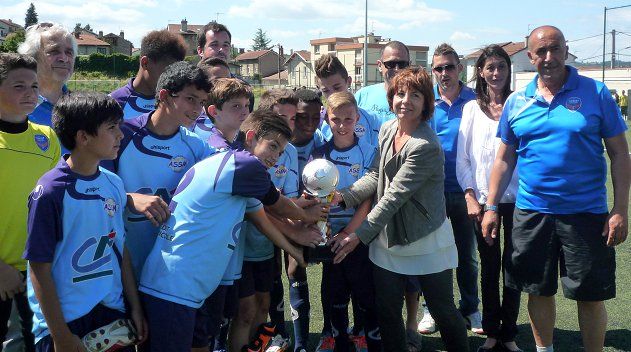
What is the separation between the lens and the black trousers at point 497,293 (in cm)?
457

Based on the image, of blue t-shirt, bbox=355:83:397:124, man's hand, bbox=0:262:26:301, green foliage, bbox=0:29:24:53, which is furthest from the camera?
green foliage, bbox=0:29:24:53

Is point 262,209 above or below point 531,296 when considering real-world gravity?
above

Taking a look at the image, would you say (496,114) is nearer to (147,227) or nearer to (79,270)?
(147,227)

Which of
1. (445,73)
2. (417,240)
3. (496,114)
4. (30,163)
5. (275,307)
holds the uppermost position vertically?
(445,73)

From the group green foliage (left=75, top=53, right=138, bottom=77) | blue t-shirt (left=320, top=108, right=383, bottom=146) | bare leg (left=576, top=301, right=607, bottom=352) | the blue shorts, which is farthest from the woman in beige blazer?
green foliage (left=75, top=53, right=138, bottom=77)

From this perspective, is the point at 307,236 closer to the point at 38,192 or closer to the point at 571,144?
the point at 38,192

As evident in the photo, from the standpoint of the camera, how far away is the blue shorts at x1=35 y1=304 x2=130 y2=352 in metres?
2.73

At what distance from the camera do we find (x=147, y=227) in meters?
3.28

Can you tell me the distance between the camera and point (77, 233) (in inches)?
107

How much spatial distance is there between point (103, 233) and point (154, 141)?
2.25 ft

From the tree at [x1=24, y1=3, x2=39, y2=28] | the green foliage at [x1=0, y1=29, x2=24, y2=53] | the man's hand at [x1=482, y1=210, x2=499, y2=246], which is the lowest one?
the man's hand at [x1=482, y1=210, x2=499, y2=246]

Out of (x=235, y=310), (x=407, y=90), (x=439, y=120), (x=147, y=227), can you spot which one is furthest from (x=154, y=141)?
(x=439, y=120)

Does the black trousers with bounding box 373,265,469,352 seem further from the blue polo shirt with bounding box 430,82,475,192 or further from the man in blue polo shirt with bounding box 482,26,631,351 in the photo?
the blue polo shirt with bounding box 430,82,475,192

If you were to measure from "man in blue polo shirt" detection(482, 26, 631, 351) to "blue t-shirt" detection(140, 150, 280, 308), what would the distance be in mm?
1997
